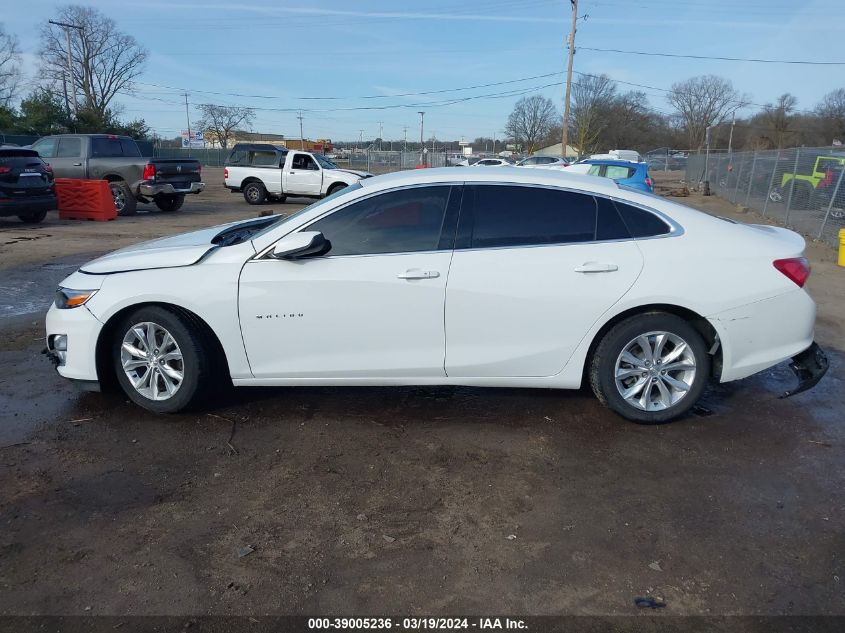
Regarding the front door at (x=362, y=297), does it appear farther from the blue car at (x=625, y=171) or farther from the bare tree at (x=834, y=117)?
the bare tree at (x=834, y=117)

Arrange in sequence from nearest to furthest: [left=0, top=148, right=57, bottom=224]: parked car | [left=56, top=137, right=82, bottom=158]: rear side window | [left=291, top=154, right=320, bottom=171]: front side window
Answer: [left=0, top=148, right=57, bottom=224]: parked car
[left=56, top=137, right=82, bottom=158]: rear side window
[left=291, top=154, right=320, bottom=171]: front side window

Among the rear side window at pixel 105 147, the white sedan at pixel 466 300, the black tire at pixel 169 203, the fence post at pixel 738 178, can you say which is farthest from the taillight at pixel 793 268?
the fence post at pixel 738 178

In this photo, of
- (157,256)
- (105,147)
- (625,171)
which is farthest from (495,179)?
(105,147)

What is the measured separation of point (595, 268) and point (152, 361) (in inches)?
115

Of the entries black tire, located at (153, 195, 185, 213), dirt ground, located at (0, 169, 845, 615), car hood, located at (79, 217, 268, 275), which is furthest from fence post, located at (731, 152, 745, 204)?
car hood, located at (79, 217, 268, 275)

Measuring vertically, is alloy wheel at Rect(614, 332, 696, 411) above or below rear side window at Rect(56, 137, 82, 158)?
below

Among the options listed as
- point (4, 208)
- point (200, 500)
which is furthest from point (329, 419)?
point (4, 208)

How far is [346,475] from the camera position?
3645 mm

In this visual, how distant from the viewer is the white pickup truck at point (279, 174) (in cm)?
2094

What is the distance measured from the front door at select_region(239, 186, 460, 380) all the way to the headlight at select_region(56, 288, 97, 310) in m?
1.07

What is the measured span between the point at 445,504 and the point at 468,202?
6.28ft

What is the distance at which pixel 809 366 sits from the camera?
4355 mm

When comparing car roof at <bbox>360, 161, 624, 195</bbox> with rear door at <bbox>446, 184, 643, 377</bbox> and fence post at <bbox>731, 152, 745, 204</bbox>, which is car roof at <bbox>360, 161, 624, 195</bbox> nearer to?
rear door at <bbox>446, 184, 643, 377</bbox>

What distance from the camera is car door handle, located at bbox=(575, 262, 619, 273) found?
4027mm
